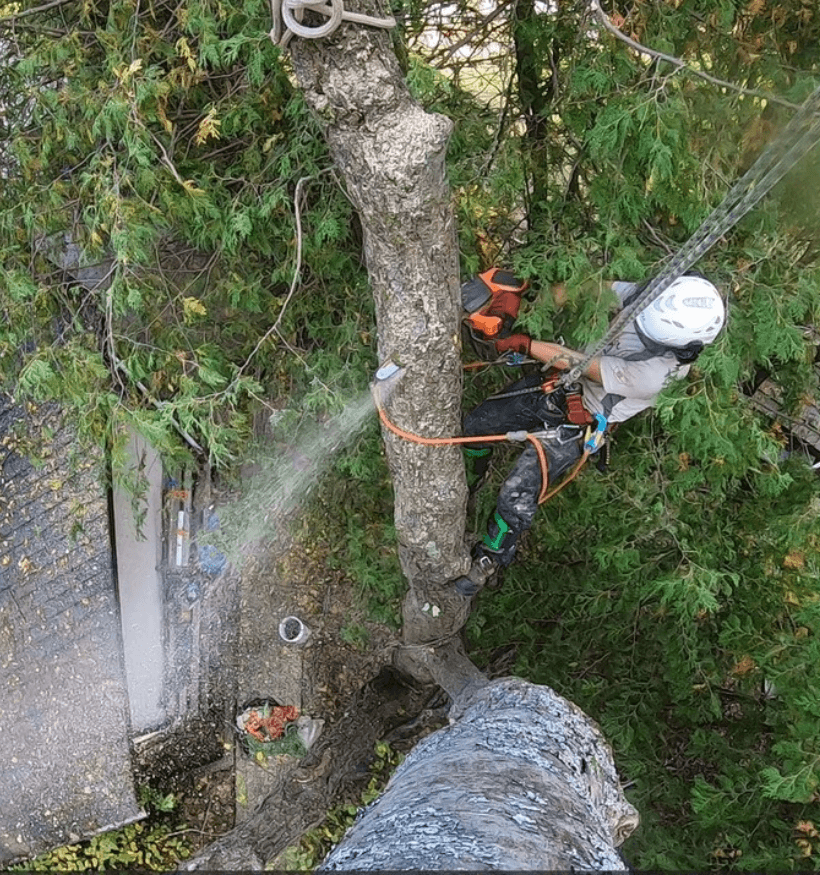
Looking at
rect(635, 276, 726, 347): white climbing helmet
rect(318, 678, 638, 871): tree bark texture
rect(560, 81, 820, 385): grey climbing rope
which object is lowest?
rect(318, 678, 638, 871): tree bark texture

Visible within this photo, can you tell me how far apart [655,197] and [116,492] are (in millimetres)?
4575

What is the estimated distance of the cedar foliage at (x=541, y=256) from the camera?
3357 millimetres

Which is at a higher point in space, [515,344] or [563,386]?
[515,344]

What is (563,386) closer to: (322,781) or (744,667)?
(744,667)

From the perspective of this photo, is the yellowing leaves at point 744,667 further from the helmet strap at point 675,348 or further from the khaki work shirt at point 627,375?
the helmet strap at point 675,348

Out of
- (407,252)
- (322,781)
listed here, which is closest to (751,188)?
(407,252)

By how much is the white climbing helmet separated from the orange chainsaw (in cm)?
69

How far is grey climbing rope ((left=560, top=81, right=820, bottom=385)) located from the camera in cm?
217

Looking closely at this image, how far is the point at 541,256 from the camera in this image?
11.6ft

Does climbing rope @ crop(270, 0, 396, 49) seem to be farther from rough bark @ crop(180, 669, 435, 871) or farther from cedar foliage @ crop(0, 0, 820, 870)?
rough bark @ crop(180, 669, 435, 871)

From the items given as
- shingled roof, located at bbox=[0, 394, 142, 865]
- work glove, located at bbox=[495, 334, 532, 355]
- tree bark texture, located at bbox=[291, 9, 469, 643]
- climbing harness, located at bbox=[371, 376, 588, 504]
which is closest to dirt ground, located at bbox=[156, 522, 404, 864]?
shingled roof, located at bbox=[0, 394, 142, 865]

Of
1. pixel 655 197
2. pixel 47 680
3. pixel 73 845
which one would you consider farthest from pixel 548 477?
pixel 73 845

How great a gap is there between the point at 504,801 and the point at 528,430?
80.7 inches

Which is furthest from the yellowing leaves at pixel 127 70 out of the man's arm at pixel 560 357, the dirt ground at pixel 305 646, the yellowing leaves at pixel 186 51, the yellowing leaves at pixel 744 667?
the yellowing leaves at pixel 744 667
